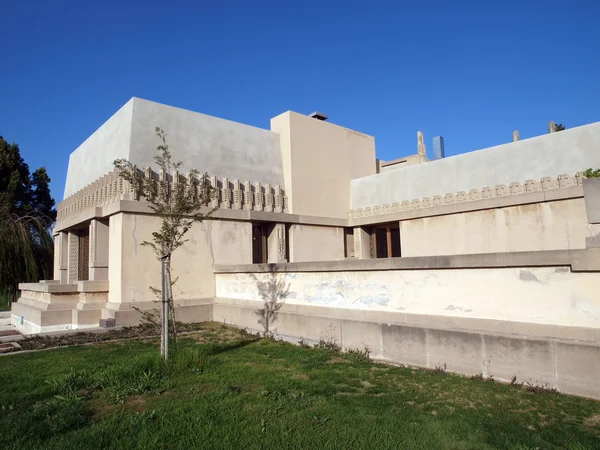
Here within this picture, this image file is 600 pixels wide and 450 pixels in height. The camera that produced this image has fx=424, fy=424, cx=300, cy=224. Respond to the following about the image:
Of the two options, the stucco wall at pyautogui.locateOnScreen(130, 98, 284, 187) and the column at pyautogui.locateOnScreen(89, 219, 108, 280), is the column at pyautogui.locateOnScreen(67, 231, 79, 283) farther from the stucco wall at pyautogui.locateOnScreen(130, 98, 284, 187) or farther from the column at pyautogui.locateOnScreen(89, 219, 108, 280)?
the stucco wall at pyautogui.locateOnScreen(130, 98, 284, 187)

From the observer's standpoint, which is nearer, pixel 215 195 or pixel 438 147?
pixel 215 195

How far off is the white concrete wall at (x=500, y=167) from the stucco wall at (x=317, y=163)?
5.70 ft

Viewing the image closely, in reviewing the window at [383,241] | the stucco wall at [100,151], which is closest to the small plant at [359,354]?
the stucco wall at [100,151]

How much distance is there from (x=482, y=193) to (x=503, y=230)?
149 centimetres

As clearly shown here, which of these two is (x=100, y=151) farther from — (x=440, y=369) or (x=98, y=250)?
(x=440, y=369)

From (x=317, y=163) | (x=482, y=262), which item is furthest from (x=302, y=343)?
(x=317, y=163)

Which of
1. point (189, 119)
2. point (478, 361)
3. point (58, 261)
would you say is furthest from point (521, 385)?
point (58, 261)

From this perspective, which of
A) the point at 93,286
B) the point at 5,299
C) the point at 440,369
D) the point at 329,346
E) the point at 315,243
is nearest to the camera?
the point at 440,369

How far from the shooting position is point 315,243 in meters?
17.7

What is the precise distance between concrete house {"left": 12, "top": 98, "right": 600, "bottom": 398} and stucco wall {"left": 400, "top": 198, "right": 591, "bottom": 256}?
45 millimetres

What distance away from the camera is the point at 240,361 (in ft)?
25.3

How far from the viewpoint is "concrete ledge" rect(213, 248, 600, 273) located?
563 centimetres

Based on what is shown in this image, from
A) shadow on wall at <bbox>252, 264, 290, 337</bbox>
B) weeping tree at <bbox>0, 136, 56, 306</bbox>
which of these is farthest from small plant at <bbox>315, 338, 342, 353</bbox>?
weeping tree at <bbox>0, 136, 56, 306</bbox>

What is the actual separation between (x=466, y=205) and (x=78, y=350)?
12.2 meters
